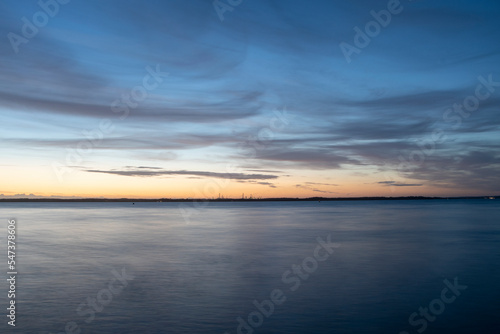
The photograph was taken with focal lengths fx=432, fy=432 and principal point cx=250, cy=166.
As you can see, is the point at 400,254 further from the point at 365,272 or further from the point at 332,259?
the point at 365,272

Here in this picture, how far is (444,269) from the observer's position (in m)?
26.1

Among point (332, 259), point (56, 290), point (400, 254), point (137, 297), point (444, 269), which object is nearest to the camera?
point (137, 297)

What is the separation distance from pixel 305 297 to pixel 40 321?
35.0ft

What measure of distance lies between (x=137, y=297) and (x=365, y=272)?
1296 cm

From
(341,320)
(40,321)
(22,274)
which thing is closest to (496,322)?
(341,320)

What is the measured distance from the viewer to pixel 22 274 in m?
24.3

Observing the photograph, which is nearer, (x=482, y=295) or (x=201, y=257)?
(x=482, y=295)

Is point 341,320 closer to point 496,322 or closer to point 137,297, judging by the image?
point 496,322

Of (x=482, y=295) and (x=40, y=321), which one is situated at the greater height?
(x=482, y=295)

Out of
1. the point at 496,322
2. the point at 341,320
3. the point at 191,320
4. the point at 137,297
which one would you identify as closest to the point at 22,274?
the point at 137,297

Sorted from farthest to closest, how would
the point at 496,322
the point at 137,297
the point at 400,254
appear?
the point at 400,254
the point at 137,297
the point at 496,322

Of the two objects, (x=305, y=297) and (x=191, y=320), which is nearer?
(x=191, y=320)

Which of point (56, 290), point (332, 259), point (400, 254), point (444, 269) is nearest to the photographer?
point (56, 290)

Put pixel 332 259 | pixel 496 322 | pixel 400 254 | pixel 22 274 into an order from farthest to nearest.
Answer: pixel 400 254 < pixel 332 259 < pixel 22 274 < pixel 496 322
